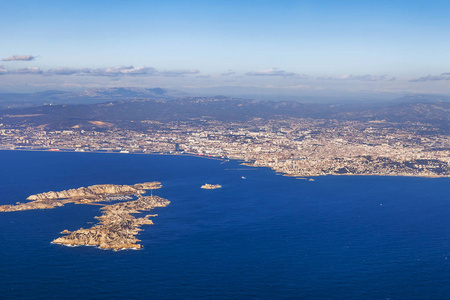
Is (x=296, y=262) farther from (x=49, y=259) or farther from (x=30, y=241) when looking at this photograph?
(x=30, y=241)

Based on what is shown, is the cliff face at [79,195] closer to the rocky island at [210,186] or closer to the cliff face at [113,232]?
the rocky island at [210,186]

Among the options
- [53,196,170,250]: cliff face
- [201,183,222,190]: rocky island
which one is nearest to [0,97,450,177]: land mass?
[201,183,222,190]: rocky island

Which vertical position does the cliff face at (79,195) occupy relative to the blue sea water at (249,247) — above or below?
above

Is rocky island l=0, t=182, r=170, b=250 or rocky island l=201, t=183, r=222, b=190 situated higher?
rocky island l=0, t=182, r=170, b=250

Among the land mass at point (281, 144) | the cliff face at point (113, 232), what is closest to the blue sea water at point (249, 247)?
the cliff face at point (113, 232)

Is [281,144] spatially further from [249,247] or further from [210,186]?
[249,247]

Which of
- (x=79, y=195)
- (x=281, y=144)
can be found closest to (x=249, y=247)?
(x=79, y=195)

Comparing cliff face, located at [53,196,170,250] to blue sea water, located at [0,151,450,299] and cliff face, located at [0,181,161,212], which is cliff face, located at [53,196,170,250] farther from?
cliff face, located at [0,181,161,212]
